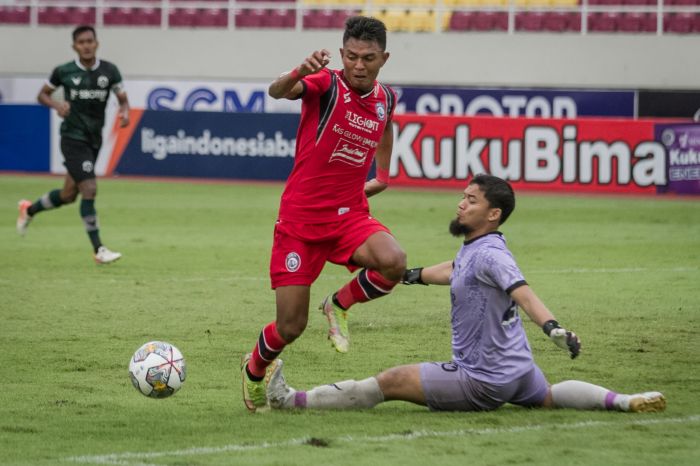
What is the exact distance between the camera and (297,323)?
721cm

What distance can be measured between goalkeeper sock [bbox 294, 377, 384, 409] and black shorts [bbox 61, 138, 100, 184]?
8054mm

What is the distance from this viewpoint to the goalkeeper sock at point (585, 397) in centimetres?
694

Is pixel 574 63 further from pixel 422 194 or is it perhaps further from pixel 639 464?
pixel 639 464

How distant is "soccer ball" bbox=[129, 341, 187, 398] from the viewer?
7.17m

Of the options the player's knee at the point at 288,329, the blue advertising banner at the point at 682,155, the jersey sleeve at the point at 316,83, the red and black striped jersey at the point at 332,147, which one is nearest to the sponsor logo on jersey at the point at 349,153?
the red and black striped jersey at the point at 332,147

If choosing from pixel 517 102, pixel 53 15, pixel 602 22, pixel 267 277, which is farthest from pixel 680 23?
pixel 267 277

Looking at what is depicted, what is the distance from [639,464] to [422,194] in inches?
692

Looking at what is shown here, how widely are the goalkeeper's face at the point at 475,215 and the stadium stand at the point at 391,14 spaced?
23.8 m

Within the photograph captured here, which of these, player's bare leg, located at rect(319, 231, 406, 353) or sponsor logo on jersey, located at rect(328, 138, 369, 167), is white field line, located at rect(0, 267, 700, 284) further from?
sponsor logo on jersey, located at rect(328, 138, 369, 167)

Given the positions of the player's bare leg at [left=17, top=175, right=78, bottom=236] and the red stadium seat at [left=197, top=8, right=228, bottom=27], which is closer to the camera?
the player's bare leg at [left=17, top=175, right=78, bottom=236]

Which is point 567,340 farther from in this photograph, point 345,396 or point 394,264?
point 394,264

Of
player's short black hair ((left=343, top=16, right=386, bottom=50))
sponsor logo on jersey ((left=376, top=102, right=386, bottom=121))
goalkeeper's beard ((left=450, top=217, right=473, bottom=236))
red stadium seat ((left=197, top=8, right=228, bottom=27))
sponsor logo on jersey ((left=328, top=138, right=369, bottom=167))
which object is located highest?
red stadium seat ((left=197, top=8, right=228, bottom=27))

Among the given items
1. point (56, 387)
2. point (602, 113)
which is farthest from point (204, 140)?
point (56, 387)

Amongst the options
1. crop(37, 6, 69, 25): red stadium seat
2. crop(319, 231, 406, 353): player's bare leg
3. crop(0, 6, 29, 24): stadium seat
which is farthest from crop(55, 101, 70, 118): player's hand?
crop(0, 6, 29, 24): stadium seat
